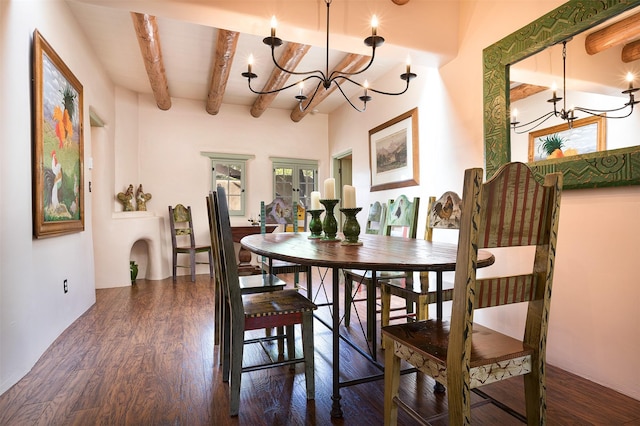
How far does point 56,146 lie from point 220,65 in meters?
1.85

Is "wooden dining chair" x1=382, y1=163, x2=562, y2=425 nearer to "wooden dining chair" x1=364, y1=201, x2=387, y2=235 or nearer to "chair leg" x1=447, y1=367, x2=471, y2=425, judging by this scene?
"chair leg" x1=447, y1=367, x2=471, y2=425

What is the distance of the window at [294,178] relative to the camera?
5973mm

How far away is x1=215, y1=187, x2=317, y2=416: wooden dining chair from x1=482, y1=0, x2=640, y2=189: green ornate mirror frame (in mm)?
1635

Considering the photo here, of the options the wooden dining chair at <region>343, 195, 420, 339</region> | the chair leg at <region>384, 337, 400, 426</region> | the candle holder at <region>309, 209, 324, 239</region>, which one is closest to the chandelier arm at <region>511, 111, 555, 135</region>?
the wooden dining chair at <region>343, 195, 420, 339</region>

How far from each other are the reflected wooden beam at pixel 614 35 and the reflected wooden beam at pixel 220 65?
8.67 feet

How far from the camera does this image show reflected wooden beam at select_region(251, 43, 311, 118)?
347cm

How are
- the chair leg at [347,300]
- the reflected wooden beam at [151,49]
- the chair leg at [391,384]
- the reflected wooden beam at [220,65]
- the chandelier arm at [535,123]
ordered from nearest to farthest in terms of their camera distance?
the chair leg at [391,384] < the chandelier arm at [535,123] < the chair leg at [347,300] < the reflected wooden beam at [151,49] < the reflected wooden beam at [220,65]

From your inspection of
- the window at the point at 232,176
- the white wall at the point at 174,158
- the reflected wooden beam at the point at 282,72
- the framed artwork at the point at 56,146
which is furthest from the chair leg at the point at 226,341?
the window at the point at 232,176

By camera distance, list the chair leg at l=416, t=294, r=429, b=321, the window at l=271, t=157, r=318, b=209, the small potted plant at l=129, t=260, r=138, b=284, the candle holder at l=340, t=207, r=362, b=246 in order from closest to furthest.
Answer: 1. the candle holder at l=340, t=207, r=362, b=246
2. the chair leg at l=416, t=294, r=429, b=321
3. the small potted plant at l=129, t=260, r=138, b=284
4. the window at l=271, t=157, r=318, b=209

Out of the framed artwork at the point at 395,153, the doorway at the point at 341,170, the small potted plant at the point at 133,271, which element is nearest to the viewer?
the framed artwork at the point at 395,153

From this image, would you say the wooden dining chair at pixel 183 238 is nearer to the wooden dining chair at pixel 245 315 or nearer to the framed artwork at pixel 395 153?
the framed artwork at pixel 395 153

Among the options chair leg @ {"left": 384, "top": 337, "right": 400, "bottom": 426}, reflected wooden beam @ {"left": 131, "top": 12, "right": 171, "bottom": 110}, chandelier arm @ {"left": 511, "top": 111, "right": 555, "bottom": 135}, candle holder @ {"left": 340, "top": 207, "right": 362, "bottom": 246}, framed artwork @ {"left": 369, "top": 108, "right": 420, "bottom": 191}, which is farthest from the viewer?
framed artwork @ {"left": 369, "top": 108, "right": 420, "bottom": 191}

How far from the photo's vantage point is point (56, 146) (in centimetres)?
253

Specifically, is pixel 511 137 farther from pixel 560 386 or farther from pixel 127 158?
pixel 127 158
